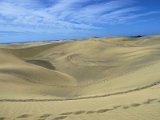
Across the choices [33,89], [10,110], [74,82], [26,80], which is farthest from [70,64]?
[10,110]

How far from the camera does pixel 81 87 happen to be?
685 inches

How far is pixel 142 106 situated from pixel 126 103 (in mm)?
603

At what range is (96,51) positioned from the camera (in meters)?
33.1

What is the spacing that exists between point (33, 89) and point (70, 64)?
11913mm

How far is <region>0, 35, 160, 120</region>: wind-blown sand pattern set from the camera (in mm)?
8102

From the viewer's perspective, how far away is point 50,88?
16.1m

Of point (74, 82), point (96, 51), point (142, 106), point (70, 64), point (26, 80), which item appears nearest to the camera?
point (142, 106)

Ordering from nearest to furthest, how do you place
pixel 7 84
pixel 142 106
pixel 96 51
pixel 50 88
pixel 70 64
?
1. pixel 142 106
2. pixel 7 84
3. pixel 50 88
4. pixel 70 64
5. pixel 96 51

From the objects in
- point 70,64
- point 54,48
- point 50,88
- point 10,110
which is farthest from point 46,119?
point 54,48

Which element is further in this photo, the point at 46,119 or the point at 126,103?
the point at 126,103

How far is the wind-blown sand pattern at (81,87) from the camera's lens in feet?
26.6

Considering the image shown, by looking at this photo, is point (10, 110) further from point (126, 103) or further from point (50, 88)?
point (50, 88)

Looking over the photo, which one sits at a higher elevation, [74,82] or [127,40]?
[127,40]

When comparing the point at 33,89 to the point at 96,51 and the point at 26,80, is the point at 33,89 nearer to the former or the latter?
the point at 26,80
